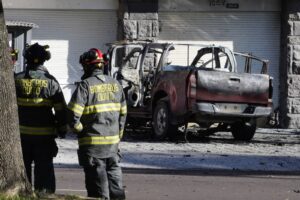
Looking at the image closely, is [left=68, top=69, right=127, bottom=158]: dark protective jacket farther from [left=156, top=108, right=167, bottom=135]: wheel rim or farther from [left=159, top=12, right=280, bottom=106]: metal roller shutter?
[left=159, top=12, right=280, bottom=106]: metal roller shutter

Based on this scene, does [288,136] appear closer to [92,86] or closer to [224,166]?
[224,166]

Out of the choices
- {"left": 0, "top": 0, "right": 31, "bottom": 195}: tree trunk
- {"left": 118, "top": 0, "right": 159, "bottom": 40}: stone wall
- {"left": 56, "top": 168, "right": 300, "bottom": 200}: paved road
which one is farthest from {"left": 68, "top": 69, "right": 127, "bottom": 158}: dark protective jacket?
{"left": 118, "top": 0, "right": 159, "bottom": 40}: stone wall

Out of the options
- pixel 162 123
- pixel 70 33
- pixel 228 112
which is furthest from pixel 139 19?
pixel 228 112

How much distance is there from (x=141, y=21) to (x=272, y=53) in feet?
12.3

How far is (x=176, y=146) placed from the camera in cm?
1566

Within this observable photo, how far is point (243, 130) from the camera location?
1716 cm

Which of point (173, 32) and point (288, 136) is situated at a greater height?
point (173, 32)

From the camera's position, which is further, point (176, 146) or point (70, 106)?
point (176, 146)

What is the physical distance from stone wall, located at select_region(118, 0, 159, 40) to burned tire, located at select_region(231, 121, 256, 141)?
4.82 m

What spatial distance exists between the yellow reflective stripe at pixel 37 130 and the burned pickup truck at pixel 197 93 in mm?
7684

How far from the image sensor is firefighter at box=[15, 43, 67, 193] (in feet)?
26.1

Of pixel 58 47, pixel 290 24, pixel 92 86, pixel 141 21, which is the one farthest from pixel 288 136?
pixel 92 86

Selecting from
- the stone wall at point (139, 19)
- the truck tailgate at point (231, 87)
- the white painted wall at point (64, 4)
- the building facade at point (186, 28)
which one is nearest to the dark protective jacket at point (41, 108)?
the truck tailgate at point (231, 87)

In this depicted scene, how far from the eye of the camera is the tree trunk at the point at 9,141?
738 centimetres
